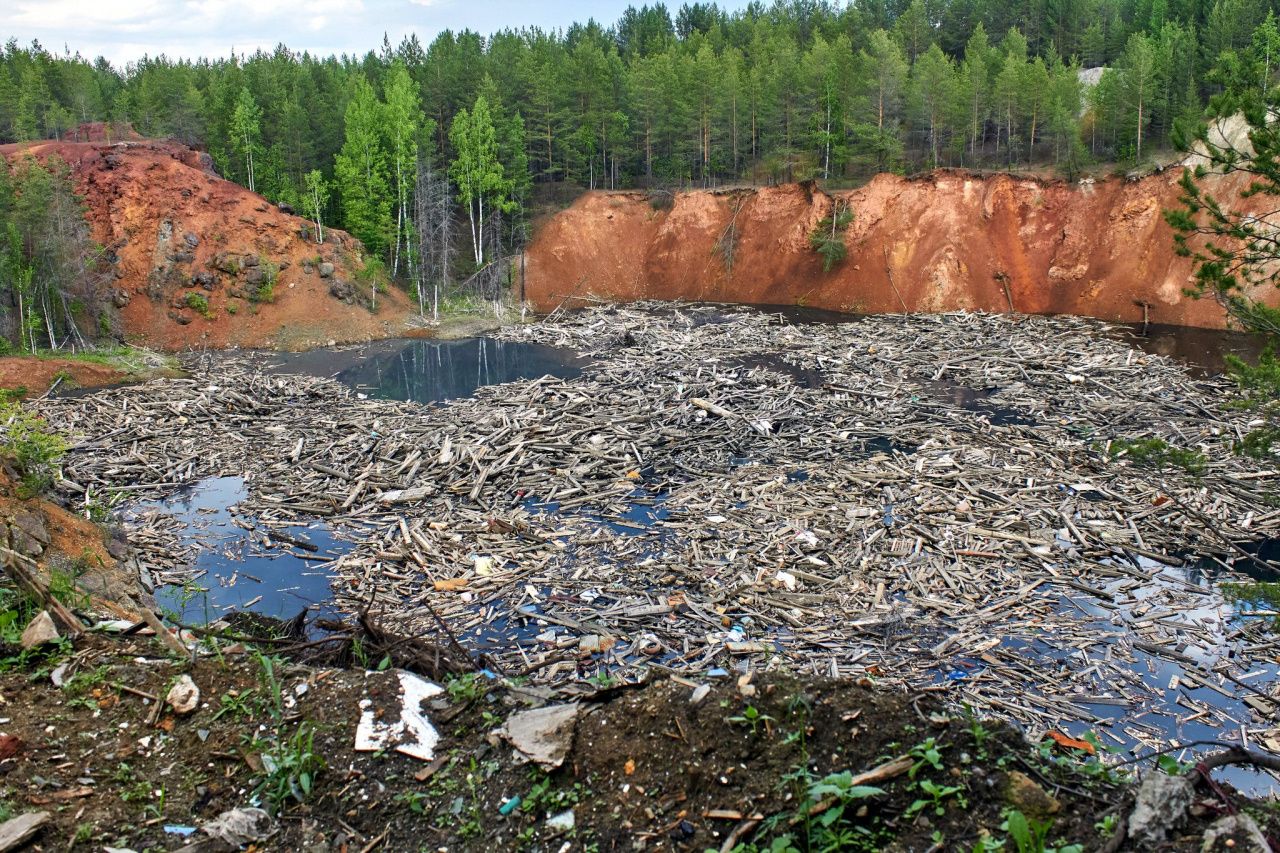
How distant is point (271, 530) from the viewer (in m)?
16.3

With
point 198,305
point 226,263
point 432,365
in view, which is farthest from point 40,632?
point 226,263

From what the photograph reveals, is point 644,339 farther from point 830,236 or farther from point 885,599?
point 885,599

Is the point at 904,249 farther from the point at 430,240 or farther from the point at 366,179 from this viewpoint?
the point at 366,179

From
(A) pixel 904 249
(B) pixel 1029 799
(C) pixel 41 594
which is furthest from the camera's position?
(A) pixel 904 249

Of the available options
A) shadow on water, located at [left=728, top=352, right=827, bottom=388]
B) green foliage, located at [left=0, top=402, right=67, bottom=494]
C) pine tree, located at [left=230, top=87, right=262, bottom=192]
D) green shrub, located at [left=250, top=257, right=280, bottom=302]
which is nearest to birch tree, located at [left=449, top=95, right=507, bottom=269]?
pine tree, located at [left=230, top=87, right=262, bottom=192]

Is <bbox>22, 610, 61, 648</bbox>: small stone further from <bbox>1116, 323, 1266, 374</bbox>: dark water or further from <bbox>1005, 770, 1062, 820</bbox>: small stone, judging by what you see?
<bbox>1116, 323, 1266, 374</bbox>: dark water

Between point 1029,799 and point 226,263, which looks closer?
point 1029,799

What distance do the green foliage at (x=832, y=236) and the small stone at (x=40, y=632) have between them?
43.8 metres

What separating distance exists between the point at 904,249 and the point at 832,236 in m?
4.13

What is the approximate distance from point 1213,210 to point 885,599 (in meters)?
7.04

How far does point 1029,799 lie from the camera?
505cm

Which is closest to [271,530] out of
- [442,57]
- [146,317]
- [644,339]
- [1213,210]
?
[1213,210]

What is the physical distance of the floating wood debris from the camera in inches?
456

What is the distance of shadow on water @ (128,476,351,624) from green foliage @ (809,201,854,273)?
36244mm
